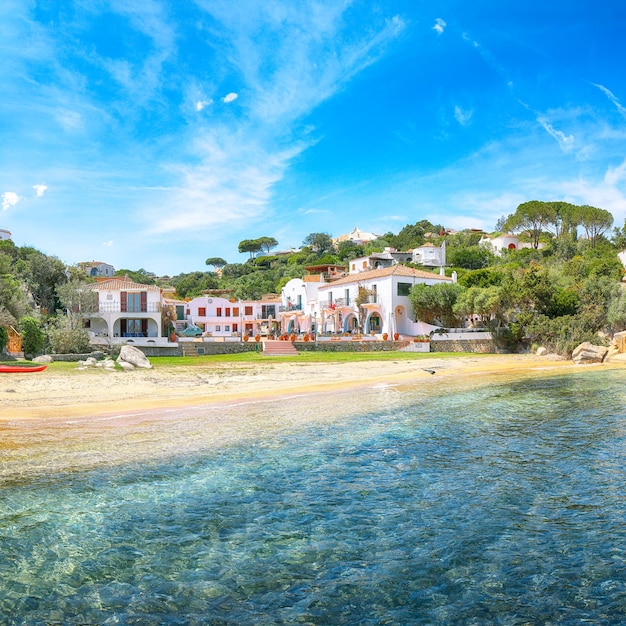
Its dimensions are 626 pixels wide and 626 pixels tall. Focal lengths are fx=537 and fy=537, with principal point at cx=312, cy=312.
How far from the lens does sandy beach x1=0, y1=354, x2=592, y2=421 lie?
18641 mm

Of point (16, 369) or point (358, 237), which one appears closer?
point (16, 369)

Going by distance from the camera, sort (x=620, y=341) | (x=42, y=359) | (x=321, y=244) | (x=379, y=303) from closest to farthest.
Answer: (x=42, y=359), (x=620, y=341), (x=379, y=303), (x=321, y=244)

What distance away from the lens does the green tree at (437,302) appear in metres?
49.7

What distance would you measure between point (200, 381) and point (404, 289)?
31.7 meters

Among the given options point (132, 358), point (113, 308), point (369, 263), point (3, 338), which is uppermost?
point (369, 263)

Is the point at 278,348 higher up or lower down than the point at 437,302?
lower down

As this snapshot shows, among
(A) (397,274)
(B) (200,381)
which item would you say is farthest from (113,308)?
(A) (397,274)

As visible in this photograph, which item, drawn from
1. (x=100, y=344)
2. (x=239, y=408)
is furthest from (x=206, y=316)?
(x=239, y=408)

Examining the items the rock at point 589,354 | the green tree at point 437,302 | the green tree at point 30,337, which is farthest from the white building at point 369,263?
the green tree at point 30,337

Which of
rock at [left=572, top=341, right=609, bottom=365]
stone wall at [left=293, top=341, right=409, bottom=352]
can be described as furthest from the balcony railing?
rock at [left=572, top=341, right=609, bottom=365]

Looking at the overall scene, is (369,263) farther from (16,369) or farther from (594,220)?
(16,369)

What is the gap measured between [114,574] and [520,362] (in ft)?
117

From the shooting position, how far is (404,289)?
53.2 metres

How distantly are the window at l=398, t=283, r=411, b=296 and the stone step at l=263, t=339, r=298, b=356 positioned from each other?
46.5 ft
